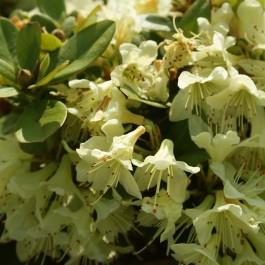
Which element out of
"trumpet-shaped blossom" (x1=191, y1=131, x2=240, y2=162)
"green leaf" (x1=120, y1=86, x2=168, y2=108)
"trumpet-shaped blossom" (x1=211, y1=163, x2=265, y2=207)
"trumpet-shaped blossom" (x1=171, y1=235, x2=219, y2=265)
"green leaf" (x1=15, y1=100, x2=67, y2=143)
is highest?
"green leaf" (x1=120, y1=86, x2=168, y2=108)

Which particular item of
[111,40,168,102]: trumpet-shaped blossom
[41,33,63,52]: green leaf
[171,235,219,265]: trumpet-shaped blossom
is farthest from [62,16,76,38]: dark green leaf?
[171,235,219,265]: trumpet-shaped blossom

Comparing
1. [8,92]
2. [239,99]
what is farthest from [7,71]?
[239,99]

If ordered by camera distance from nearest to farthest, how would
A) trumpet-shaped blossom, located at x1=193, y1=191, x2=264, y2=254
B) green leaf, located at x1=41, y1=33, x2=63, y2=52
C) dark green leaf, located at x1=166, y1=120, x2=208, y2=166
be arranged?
trumpet-shaped blossom, located at x1=193, y1=191, x2=264, y2=254 < dark green leaf, located at x1=166, y1=120, x2=208, y2=166 < green leaf, located at x1=41, y1=33, x2=63, y2=52

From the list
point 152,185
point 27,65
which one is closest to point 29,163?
point 27,65

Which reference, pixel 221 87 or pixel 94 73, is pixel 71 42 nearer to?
pixel 94 73

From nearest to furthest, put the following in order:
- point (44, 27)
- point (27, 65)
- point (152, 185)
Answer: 1. point (152, 185)
2. point (27, 65)
3. point (44, 27)

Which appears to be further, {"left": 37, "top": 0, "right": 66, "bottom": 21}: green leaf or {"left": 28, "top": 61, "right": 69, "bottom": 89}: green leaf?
{"left": 37, "top": 0, "right": 66, "bottom": 21}: green leaf

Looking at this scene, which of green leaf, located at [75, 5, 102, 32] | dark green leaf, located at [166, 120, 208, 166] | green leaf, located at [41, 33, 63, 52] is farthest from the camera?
green leaf, located at [75, 5, 102, 32]

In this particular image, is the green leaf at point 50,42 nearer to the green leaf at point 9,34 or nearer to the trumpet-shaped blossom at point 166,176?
the green leaf at point 9,34

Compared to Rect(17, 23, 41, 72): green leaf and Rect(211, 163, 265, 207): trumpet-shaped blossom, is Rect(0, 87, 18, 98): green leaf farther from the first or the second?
Rect(211, 163, 265, 207): trumpet-shaped blossom
